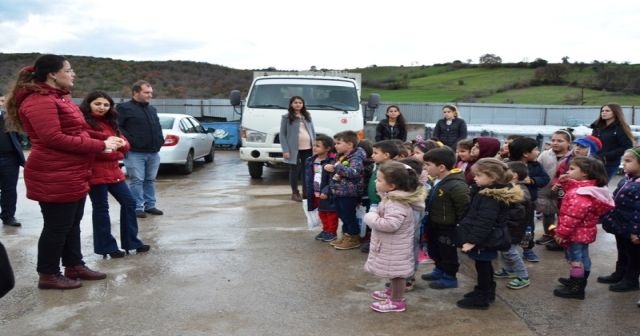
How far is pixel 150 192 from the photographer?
7855 mm

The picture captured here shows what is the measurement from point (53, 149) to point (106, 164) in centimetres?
100

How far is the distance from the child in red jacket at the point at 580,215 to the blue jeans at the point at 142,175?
5.19m

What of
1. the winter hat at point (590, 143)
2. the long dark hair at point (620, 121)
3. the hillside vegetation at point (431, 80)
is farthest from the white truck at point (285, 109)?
the hillside vegetation at point (431, 80)

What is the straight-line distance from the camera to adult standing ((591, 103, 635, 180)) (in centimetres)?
673

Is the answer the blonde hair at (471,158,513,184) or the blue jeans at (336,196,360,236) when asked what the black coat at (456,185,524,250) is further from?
the blue jeans at (336,196,360,236)

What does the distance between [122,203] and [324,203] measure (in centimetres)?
213

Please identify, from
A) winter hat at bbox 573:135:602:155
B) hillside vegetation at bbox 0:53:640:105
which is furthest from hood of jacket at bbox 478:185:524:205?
hillside vegetation at bbox 0:53:640:105

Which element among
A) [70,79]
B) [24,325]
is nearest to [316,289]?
[24,325]

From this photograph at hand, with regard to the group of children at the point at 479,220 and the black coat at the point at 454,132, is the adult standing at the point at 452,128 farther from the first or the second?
the group of children at the point at 479,220

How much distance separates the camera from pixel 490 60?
51.1 meters

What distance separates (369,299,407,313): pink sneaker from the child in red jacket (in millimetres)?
1396

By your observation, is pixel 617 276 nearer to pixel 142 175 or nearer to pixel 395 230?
pixel 395 230

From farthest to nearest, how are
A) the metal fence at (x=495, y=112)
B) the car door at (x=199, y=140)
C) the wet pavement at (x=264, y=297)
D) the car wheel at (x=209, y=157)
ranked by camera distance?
the metal fence at (x=495, y=112) < the car wheel at (x=209, y=157) < the car door at (x=199, y=140) < the wet pavement at (x=264, y=297)

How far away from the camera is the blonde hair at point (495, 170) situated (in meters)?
4.27
